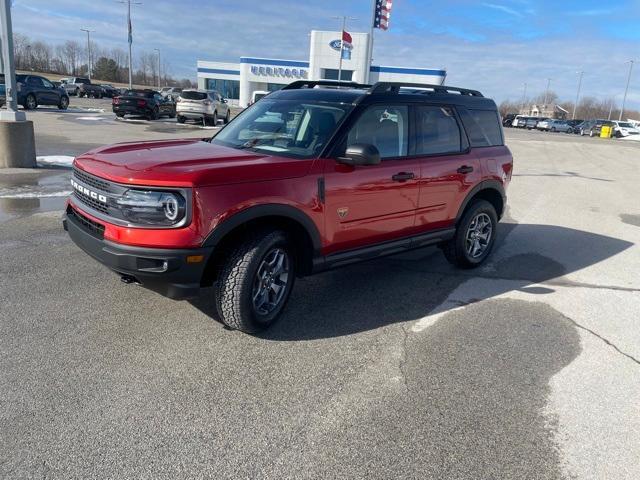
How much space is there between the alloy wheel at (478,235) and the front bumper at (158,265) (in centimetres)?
343

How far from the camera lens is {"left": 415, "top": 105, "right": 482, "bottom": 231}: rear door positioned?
5051 millimetres

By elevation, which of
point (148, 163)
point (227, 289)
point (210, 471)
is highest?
point (148, 163)

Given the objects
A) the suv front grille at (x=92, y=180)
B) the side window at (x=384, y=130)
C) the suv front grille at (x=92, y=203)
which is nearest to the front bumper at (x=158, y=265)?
the suv front grille at (x=92, y=203)

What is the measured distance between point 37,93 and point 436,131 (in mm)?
28717

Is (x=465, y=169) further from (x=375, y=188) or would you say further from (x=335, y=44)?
(x=335, y=44)

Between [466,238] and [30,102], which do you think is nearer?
[466,238]

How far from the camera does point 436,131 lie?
5.23m

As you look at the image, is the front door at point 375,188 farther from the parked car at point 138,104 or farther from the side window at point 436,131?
the parked car at point 138,104

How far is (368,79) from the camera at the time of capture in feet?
200

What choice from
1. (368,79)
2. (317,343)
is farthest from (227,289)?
(368,79)

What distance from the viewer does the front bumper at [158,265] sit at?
134 inches

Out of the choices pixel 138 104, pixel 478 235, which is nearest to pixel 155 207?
pixel 478 235

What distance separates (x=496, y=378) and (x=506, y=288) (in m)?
2.07

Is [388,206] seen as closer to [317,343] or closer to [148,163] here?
[317,343]
